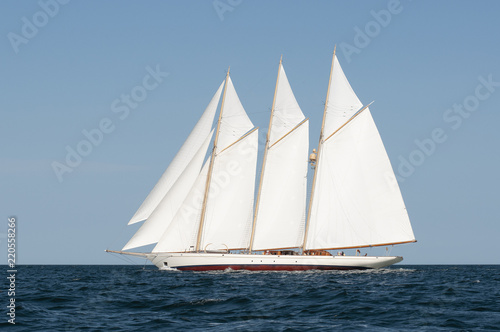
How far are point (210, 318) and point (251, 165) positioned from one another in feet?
121

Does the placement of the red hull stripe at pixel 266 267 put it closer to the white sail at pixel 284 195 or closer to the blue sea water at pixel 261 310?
the white sail at pixel 284 195

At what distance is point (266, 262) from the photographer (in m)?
56.2

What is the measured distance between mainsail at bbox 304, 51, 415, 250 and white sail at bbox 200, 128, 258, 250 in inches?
249

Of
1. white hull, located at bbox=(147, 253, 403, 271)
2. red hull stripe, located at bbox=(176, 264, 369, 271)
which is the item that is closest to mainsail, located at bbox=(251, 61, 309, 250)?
white hull, located at bbox=(147, 253, 403, 271)

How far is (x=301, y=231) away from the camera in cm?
5878

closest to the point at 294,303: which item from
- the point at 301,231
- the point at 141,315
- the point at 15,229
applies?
the point at 141,315

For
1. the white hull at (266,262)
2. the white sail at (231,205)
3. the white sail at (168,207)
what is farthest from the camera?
the white sail at (231,205)

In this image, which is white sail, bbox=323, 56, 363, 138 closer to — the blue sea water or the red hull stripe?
the red hull stripe

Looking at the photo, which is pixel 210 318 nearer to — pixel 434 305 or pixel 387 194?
pixel 434 305

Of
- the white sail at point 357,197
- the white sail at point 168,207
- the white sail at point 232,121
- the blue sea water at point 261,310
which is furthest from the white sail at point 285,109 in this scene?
the blue sea water at point 261,310

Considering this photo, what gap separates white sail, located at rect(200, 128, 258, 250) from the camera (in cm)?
5831

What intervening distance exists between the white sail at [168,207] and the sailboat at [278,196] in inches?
3.8

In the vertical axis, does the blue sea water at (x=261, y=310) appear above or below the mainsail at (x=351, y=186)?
below

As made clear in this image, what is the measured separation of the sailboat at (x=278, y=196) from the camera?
55.6m
